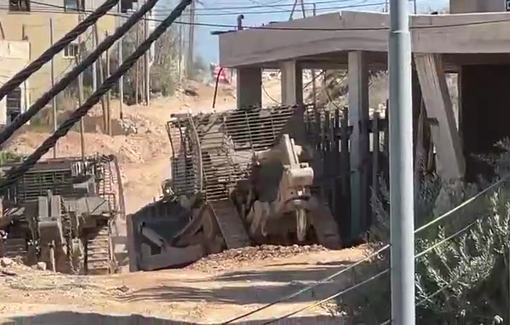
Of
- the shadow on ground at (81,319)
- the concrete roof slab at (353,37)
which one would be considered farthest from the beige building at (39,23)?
the shadow on ground at (81,319)

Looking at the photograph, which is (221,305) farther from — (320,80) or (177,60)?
(177,60)

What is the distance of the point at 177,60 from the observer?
241ft

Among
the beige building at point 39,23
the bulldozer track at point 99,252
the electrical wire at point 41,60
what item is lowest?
the bulldozer track at point 99,252

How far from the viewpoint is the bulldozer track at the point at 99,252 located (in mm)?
21156

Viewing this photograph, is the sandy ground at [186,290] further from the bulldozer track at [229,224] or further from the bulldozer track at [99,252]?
the bulldozer track at [99,252]

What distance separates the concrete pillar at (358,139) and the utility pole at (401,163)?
1650cm

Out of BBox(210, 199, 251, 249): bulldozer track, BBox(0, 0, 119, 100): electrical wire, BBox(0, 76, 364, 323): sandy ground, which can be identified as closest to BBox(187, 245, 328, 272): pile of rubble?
BBox(0, 76, 364, 323): sandy ground

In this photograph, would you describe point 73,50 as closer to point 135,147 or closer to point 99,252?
point 135,147

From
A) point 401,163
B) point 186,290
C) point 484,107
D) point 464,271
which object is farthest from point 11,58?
point 401,163

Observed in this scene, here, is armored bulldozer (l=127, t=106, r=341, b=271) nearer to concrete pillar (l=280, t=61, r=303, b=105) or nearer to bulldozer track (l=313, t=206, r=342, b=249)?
bulldozer track (l=313, t=206, r=342, b=249)

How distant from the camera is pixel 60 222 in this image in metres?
20.3

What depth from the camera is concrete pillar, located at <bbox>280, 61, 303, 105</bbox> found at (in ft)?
86.6

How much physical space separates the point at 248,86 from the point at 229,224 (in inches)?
401

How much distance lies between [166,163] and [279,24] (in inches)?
1070
